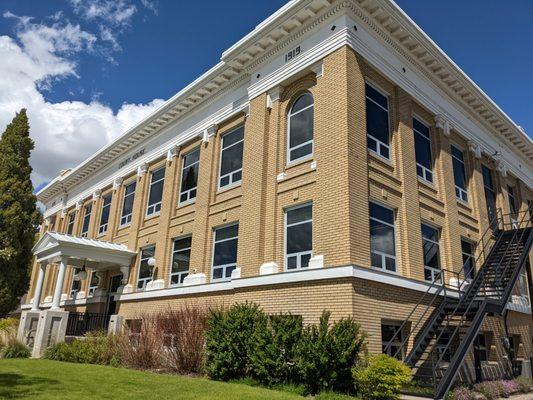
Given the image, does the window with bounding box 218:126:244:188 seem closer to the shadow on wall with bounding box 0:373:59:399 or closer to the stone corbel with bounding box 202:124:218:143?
the stone corbel with bounding box 202:124:218:143

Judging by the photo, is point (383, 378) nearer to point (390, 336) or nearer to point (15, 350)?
point (390, 336)

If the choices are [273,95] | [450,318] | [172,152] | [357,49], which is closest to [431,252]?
[450,318]

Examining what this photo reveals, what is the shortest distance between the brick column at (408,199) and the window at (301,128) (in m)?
3.38

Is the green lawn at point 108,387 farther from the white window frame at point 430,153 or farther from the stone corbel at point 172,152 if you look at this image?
the stone corbel at point 172,152

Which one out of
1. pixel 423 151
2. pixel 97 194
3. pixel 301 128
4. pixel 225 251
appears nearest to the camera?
pixel 301 128

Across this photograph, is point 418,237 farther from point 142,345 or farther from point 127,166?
point 127,166

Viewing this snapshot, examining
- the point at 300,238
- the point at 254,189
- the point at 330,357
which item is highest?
the point at 254,189

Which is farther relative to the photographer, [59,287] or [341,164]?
[59,287]

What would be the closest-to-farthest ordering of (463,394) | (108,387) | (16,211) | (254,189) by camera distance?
(108,387) → (463,394) → (254,189) → (16,211)

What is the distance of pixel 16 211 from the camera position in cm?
2625

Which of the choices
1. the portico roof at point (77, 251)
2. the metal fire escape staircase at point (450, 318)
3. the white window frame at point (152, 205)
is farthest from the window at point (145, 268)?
the metal fire escape staircase at point (450, 318)

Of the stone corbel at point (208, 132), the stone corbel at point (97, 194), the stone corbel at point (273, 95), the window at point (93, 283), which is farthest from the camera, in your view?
the stone corbel at point (97, 194)

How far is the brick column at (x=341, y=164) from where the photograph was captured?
511 inches

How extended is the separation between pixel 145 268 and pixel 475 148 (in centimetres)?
1769
